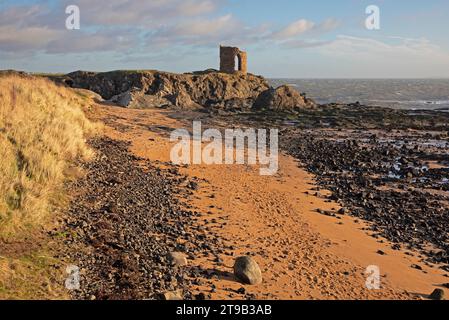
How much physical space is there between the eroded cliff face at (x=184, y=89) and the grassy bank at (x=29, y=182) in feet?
80.7

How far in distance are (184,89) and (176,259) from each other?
3694cm

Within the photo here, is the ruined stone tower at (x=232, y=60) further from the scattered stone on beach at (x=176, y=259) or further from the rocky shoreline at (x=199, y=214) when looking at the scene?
the scattered stone on beach at (x=176, y=259)

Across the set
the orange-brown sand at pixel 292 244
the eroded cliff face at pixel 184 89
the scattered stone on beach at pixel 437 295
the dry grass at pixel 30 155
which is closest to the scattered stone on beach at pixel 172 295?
the orange-brown sand at pixel 292 244

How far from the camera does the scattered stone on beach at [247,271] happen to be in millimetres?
7760

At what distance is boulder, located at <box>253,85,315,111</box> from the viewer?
40.8 metres

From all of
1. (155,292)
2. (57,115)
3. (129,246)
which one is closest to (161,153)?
(57,115)

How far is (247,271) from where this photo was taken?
7801 millimetres

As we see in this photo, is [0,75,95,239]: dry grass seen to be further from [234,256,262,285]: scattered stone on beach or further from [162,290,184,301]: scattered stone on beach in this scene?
[234,256,262,285]: scattered stone on beach

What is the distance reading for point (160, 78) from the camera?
43.6 m

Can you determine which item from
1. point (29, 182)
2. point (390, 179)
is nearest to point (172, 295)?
point (29, 182)

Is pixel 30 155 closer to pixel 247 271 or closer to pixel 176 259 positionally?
pixel 176 259

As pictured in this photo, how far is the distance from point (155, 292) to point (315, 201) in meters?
8.24

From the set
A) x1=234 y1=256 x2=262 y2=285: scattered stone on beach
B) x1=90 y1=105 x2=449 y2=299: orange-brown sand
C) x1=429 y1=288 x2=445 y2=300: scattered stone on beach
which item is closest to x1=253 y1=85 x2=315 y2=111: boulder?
x1=90 y1=105 x2=449 y2=299: orange-brown sand

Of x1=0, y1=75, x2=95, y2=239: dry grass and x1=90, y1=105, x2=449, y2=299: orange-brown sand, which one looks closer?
→ x1=0, y1=75, x2=95, y2=239: dry grass
